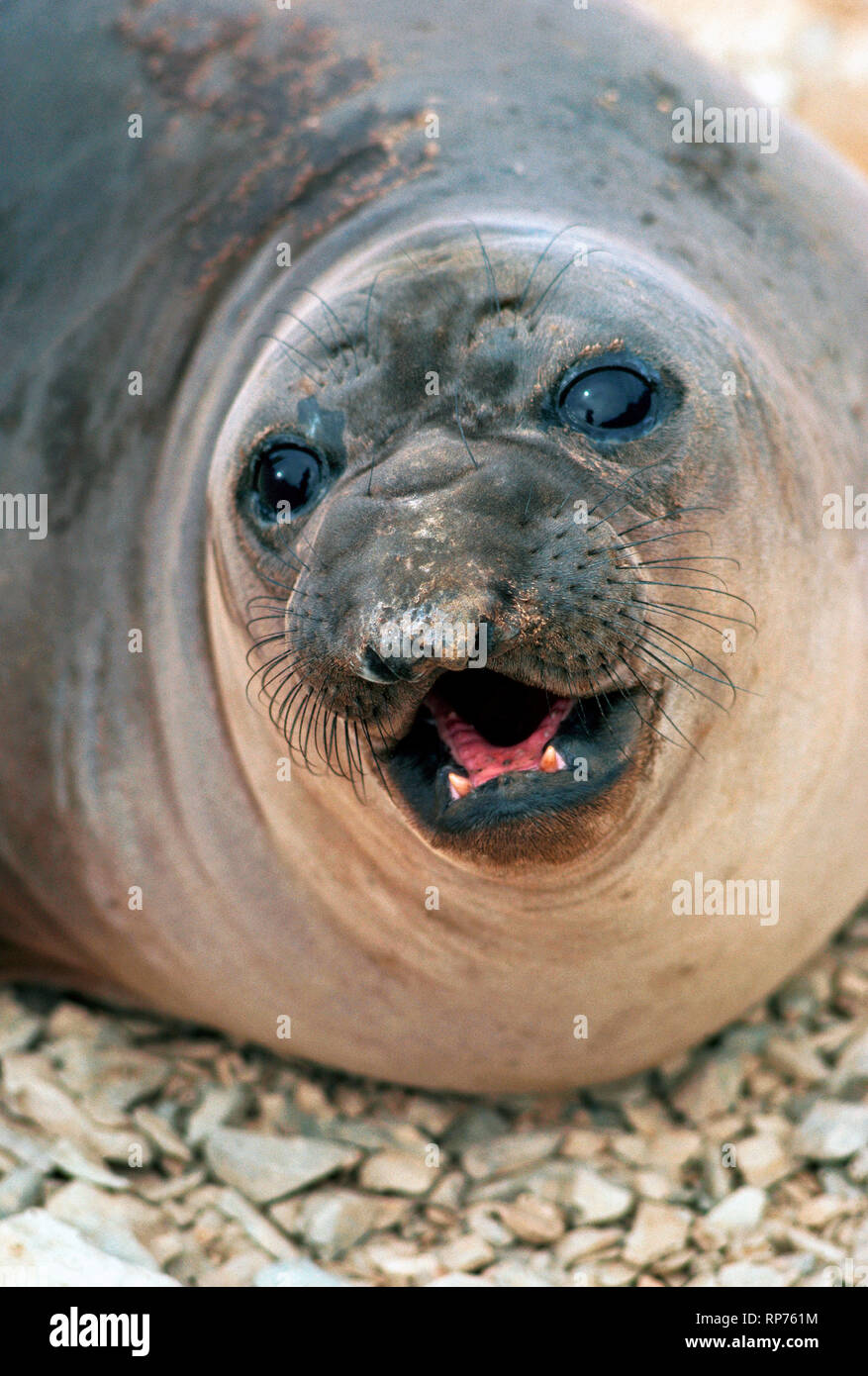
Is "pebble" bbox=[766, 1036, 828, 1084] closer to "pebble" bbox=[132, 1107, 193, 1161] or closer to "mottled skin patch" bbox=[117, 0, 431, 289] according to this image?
"pebble" bbox=[132, 1107, 193, 1161]

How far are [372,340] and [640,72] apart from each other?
1.19 m

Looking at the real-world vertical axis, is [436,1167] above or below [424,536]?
below

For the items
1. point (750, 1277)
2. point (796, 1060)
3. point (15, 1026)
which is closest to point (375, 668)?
point (750, 1277)

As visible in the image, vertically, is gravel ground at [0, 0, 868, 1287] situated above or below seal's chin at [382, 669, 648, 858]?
below

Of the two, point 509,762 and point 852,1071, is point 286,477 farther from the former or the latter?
point 852,1071

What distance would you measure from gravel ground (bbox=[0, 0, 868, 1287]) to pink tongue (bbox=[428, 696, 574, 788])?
3.15 ft

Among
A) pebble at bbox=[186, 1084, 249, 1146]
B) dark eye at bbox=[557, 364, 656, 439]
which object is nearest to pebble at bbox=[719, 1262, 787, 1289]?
pebble at bbox=[186, 1084, 249, 1146]

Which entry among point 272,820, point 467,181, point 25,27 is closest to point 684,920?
point 272,820

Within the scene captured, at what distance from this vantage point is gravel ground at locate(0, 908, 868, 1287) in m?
2.86

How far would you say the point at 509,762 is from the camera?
251 cm

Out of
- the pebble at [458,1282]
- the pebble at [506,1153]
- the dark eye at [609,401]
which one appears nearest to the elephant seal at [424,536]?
the dark eye at [609,401]

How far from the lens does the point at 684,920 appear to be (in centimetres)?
299

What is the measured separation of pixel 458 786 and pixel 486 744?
4.0 inches
